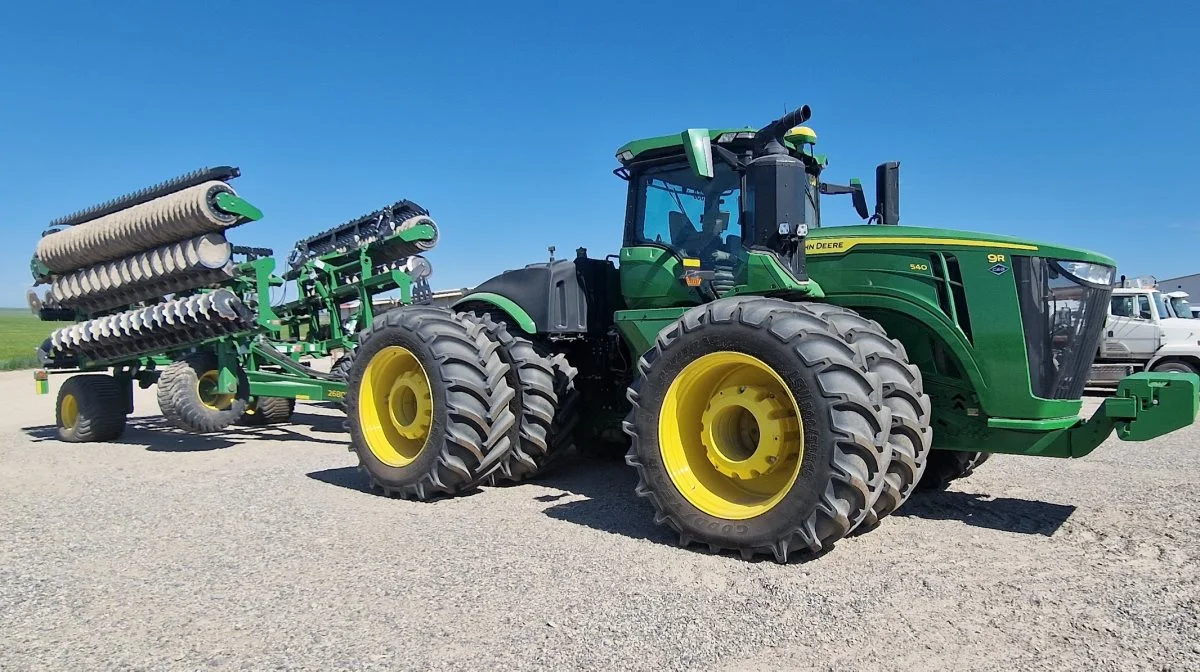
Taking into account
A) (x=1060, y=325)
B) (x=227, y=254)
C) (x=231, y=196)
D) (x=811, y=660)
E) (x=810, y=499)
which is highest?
(x=231, y=196)

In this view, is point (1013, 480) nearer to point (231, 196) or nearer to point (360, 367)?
point (360, 367)

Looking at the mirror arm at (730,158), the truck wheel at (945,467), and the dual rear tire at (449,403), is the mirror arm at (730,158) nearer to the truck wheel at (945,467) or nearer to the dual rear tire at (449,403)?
the dual rear tire at (449,403)

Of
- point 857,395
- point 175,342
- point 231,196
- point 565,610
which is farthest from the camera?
point 175,342

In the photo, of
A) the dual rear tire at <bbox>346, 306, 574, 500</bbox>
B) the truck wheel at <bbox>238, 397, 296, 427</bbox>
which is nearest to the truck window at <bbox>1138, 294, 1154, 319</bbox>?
the dual rear tire at <bbox>346, 306, 574, 500</bbox>

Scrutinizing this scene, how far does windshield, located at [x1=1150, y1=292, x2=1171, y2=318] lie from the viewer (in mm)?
14984

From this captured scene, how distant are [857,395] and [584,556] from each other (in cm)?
173

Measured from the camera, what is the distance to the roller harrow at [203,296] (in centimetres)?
907

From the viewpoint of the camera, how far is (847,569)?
415cm

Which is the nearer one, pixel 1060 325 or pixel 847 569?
pixel 847 569

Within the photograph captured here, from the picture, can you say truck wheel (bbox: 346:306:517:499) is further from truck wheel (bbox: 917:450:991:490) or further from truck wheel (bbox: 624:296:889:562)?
truck wheel (bbox: 917:450:991:490)

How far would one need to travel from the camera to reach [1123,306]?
15.3 meters

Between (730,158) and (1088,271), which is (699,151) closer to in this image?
(730,158)

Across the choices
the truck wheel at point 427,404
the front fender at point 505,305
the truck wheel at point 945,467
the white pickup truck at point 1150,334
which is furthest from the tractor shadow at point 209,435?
the white pickup truck at point 1150,334

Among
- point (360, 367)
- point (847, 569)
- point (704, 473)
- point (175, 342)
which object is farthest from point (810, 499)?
point (175, 342)
